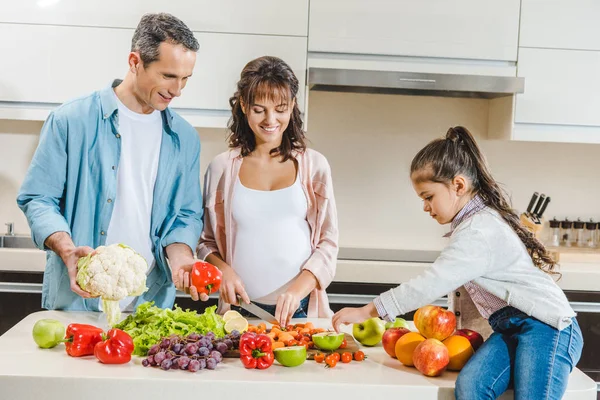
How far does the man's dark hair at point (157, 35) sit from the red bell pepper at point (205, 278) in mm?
596

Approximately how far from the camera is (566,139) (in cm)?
324

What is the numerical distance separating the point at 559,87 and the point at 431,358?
2.07m

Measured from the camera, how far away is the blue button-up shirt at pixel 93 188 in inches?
78.4

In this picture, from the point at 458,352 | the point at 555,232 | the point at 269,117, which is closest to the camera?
the point at 458,352

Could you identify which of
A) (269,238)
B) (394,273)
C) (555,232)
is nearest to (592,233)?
(555,232)

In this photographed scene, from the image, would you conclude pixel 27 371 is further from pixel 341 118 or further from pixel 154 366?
pixel 341 118

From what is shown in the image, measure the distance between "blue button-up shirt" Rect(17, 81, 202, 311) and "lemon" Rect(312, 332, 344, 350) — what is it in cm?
56

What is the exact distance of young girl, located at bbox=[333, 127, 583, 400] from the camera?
4.95 feet

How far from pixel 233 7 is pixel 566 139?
1.58 m

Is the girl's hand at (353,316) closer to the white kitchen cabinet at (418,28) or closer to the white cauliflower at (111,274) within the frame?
the white cauliflower at (111,274)

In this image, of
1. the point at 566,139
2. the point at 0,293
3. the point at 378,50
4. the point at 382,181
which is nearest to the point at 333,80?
the point at 378,50

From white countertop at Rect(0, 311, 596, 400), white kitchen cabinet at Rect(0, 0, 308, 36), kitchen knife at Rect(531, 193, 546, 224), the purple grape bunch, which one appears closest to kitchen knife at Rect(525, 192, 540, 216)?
kitchen knife at Rect(531, 193, 546, 224)

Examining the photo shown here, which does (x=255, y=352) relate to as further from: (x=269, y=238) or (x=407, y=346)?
(x=269, y=238)

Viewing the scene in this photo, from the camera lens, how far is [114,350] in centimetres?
154
